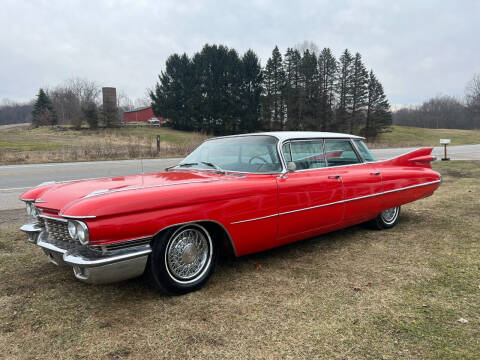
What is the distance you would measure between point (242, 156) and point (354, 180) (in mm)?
1480

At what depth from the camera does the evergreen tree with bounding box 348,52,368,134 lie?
51812 millimetres

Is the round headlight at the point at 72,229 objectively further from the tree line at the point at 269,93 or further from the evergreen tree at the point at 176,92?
the evergreen tree at the point at 176,92

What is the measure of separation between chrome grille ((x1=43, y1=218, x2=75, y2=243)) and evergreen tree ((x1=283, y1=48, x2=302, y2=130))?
151 ft

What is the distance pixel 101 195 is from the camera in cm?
266

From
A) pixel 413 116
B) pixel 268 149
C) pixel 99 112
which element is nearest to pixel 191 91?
pixel 99 112

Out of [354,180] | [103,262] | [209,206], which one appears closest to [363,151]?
[354,180]

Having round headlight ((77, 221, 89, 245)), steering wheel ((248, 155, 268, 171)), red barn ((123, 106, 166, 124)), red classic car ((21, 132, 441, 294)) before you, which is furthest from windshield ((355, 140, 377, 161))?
red barn ((123, 106, 166, 124))

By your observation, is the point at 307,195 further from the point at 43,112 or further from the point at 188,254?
the point at 43,112

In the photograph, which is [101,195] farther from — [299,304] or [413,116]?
[413,116]

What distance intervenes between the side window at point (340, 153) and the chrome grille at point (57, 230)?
9.88ft

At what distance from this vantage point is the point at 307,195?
371 cm

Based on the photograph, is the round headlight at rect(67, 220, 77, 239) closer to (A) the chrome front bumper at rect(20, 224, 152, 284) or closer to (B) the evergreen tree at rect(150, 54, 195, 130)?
(A) the chrome front bumper at rect(20, 224, 152, 284)

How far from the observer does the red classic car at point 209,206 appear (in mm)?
2592

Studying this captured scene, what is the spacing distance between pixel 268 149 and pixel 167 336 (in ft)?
7.24
